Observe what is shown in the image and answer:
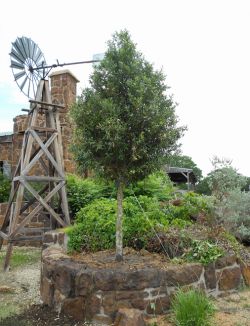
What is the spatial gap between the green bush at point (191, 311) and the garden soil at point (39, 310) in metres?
0.16

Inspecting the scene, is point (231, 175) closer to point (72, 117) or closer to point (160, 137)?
point (160, 137)

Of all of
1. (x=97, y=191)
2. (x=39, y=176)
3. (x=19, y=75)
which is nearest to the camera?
(x=39, y=176)

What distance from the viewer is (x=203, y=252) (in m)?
5.53

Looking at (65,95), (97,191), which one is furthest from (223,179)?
(65,95)

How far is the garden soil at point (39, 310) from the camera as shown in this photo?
178 inches

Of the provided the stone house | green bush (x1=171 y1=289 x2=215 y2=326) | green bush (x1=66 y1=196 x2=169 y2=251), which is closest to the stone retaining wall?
green bush (x1=171 y1=289 x2=215 y2=326)

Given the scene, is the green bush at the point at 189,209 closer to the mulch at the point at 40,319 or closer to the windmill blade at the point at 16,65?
the mulch at the point at 40,319

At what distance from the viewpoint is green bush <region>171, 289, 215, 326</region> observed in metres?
4.12

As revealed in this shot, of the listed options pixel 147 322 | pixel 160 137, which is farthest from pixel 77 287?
pixel 160 137

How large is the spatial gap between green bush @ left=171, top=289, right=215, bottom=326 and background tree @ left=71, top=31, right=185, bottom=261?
4.78 feet

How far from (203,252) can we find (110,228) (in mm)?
1739

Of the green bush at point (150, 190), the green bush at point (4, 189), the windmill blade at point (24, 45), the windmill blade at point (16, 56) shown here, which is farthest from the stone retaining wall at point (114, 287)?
the green bush at point (4, 189)

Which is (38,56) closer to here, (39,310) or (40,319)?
(39,310)

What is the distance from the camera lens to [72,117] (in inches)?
224
